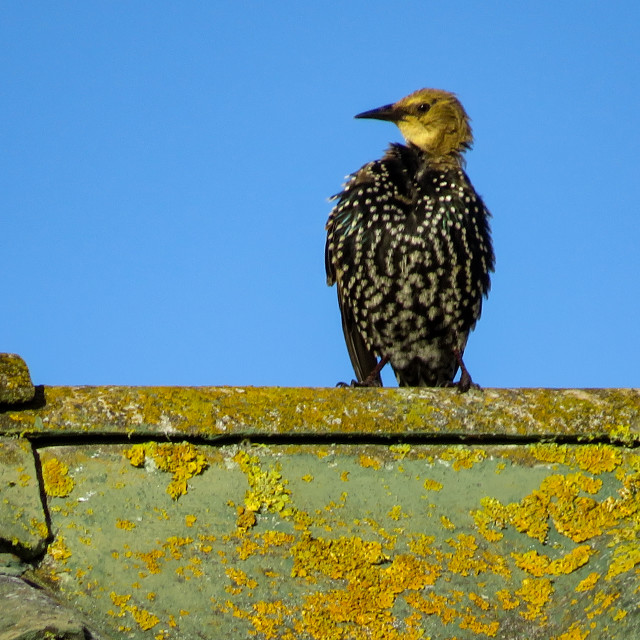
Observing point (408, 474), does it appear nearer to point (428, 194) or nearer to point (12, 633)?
point (12, 633)

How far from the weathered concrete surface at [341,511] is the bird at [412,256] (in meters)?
2.46

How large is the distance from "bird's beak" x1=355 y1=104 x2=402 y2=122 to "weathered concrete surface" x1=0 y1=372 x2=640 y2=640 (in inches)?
145

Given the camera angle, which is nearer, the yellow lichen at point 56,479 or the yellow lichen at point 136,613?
the yellow lichen at point 136,613

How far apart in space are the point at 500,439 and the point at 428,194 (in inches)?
113

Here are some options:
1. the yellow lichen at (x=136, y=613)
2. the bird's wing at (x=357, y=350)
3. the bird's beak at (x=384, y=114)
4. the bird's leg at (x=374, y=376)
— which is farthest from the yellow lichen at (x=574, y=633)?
the bird's beak at (x=384, y=114)

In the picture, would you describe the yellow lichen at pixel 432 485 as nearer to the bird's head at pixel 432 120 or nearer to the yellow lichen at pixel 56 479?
the yellow lichen at pixel 56 479

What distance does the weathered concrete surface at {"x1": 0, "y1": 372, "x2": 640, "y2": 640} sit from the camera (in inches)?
94.3

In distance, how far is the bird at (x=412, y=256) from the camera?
18.6 ft

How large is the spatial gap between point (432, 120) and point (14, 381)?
413 cm

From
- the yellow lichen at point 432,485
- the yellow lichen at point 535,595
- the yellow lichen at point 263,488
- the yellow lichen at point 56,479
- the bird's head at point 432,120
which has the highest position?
the bird's head at point 432,120

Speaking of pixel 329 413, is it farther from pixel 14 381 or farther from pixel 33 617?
pixel 33 617

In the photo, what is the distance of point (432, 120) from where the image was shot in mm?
6473

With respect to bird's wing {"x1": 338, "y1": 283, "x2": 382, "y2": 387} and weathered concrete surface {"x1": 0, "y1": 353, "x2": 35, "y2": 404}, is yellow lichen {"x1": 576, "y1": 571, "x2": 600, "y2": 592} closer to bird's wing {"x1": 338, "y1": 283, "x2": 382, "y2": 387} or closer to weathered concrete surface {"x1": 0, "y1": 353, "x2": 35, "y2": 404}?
weathered concrete surface {"x1": 0, "y1": 353, "x2": 35, "y2": 404}

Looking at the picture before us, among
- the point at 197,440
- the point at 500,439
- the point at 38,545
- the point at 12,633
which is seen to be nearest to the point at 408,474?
the point at 500,439
